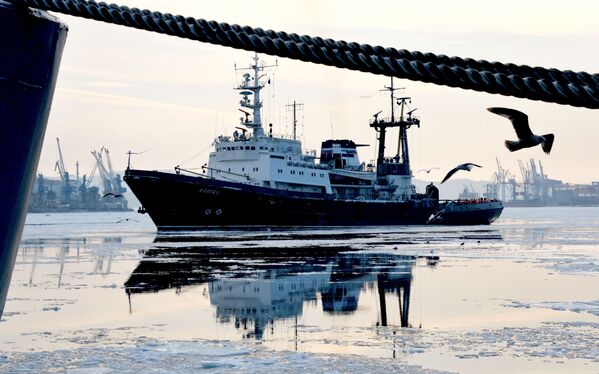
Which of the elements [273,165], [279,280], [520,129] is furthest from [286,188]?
[520,129]

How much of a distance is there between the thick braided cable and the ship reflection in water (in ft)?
30.7

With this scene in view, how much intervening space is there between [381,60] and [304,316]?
38.2ft

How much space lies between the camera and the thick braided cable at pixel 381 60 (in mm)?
3582

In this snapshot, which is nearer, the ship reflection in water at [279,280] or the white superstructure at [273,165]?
the ship reflection in water at [279,280]

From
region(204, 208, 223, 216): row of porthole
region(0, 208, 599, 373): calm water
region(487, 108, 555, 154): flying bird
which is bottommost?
region(0, 208, 599, 373): calm water

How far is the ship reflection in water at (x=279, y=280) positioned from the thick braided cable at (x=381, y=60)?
→ 9356 millimetres

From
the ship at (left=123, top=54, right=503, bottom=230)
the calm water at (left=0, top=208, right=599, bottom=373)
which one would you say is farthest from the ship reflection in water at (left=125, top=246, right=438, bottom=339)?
the ship at (left=123, top=54, right=503, bottom=230)

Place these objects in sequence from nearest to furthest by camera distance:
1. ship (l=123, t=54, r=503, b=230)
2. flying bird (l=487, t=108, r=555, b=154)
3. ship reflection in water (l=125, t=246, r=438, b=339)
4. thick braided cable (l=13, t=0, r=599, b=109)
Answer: thick braided cable (l=13, t=0, r=599, b=109)
flying bird (l=487, t=108, r=555, b=154)
ship reflection in water (l=125, t=246, r=438, b=339)
ship (l=123, t=54, r=503, b=230)

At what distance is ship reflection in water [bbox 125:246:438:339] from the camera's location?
52.1ft

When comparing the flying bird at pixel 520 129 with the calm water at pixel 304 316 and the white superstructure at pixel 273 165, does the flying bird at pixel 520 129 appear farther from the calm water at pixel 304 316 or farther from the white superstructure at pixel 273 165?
the white superstructure at pixel 273 165

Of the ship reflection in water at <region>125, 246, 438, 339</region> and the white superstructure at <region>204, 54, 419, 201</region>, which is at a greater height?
the white superstructure at <region>204, 54, 419, 201</region>

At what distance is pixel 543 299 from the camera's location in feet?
57.2

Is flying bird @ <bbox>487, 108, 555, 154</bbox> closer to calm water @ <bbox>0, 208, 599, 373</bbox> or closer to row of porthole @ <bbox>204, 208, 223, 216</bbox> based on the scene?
calm water @ <bbox>0, 208, 599, 373</bbox>

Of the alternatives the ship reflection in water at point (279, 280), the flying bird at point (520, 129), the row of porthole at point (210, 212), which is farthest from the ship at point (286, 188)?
the flying bird at point (520, 129)
